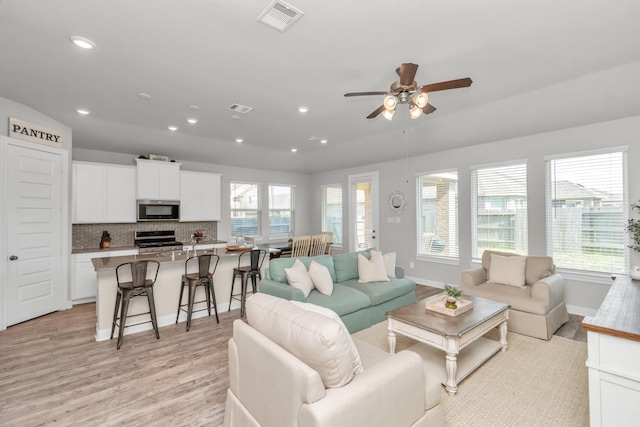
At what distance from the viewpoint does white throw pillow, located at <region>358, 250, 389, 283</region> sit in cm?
412

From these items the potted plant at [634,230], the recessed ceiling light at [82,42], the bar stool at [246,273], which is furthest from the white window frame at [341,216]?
the recessed ceiling light at [82,42]

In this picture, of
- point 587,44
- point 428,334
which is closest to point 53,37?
point 428,334

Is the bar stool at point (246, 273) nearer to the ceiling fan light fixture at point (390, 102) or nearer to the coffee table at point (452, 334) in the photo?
the coffee table at point (452, 334)

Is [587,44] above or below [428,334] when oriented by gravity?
above

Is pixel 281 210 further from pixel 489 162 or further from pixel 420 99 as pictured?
pixel 420 99

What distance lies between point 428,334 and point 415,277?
372 centimetres

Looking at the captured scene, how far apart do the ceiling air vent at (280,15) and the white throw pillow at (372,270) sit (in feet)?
9.92

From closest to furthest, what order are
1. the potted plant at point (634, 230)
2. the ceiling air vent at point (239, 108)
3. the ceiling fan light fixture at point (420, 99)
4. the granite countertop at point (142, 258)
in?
the ceiling fan light fixture at point (420, 99), the granite countertop at point (142, 258), the potted plant at point (634, 230), the ceiling air vent at point (239, 108)

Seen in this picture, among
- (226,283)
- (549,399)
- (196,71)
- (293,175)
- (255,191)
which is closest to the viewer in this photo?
(549,399)

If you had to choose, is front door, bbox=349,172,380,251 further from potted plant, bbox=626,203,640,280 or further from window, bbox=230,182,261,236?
potted plant, bbox=626,203,640,280

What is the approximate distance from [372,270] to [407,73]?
103 inches

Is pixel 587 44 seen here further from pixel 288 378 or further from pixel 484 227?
pixel 288 378

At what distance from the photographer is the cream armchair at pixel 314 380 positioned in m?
1.32

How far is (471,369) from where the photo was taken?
262 centimetres
